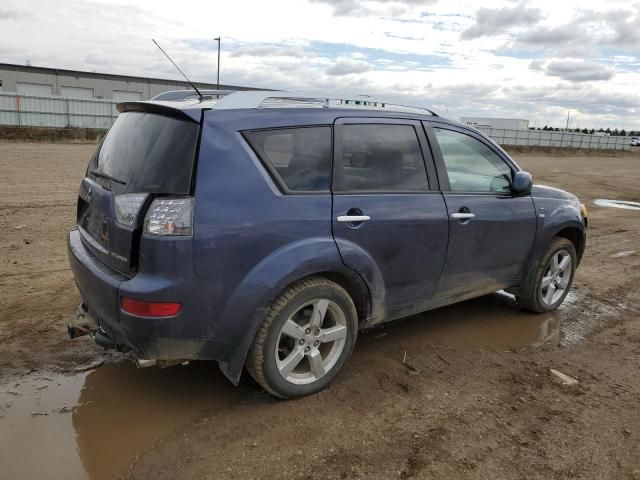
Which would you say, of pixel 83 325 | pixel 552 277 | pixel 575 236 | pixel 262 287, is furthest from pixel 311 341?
pixel 575 236

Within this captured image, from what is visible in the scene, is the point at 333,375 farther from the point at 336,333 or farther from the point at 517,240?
the point at 517,240

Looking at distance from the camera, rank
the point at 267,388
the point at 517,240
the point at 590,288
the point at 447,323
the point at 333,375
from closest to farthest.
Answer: the point at 267,388 → the point at 333,375 → the point at 517,240 → the point at 447,323 → the point at 590,288

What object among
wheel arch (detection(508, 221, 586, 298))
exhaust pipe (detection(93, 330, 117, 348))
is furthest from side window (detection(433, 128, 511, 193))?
exhaust pipe (detection(93, 330, 117, 348))

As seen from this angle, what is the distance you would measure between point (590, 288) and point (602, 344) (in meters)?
1.69

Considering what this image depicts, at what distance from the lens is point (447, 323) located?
4832 millimetres

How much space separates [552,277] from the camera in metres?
5.07

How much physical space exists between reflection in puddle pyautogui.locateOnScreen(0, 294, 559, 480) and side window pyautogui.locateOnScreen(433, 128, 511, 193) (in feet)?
4.27

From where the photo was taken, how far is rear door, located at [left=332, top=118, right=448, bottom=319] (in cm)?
338

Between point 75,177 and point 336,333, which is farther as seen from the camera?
point 75,177

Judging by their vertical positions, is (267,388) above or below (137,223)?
below

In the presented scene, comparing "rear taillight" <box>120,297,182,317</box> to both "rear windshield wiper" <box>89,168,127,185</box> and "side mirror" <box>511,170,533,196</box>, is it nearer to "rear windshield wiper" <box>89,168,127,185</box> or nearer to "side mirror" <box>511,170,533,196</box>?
"rear windshield wiper" <box>89,168,127,185</box>

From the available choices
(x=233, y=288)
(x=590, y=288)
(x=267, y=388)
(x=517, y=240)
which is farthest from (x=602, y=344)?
(x=233, y=288)

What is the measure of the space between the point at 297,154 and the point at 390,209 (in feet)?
2.42

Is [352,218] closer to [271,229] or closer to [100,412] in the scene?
[271,229]
